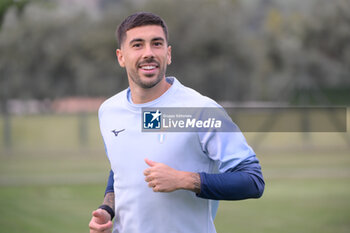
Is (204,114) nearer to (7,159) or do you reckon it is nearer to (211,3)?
(7,159)

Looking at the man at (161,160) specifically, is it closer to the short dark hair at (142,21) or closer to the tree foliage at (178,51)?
the short dark hair at (142,21)

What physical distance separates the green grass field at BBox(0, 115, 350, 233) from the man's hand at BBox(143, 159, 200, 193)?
5.68 metres

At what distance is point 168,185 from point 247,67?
3168 cm

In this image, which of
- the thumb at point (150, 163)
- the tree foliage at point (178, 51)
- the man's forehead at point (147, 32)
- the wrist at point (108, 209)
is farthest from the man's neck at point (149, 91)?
the tree foliage at point (178, 51)

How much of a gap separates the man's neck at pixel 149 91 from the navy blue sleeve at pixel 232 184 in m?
0.46

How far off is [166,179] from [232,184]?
28 cm

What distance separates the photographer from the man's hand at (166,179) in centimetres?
239

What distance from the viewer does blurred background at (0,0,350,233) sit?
32.1ft

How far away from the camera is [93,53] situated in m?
32.5

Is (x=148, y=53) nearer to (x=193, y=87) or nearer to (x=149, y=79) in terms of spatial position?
(x=149, y=79)

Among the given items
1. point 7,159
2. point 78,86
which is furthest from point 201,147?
point 78,86

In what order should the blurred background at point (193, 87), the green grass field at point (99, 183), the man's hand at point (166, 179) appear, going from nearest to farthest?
1. the man's hand at point (166, 179)
2. the green grass field at point (99, 183)
3. the blurred background at point (193, 87)

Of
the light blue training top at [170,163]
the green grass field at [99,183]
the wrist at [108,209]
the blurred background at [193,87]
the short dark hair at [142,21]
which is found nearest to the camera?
the light blue training top at [170,163]

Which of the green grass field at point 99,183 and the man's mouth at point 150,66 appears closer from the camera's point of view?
the man's mouth at point 150,66
